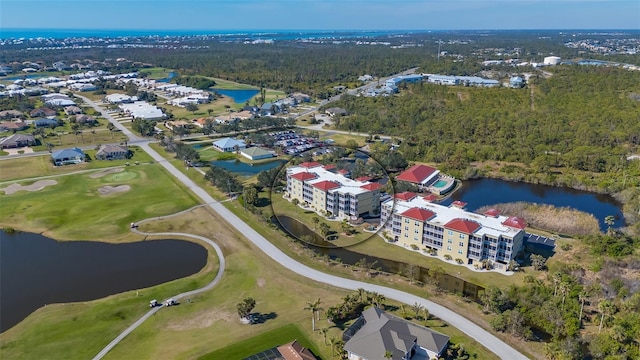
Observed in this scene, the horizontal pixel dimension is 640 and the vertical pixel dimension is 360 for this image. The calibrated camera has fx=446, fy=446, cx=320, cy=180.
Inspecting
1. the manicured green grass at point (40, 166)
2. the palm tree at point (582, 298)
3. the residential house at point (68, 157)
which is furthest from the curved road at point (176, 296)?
the residential house at point (68, 157)

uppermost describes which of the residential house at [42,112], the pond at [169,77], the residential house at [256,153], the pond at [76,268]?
the pond at [169,77]

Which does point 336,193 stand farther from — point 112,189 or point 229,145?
point 229,145

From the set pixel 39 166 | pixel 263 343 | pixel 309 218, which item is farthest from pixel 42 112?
pixel 263 343

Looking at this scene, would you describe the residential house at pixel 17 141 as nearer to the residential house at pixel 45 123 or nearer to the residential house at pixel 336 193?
the residential house at pixel 45 123

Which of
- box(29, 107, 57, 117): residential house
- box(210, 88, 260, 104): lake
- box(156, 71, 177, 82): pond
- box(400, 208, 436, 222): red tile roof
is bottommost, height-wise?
box(400, 208, 436, 222): red tile roof

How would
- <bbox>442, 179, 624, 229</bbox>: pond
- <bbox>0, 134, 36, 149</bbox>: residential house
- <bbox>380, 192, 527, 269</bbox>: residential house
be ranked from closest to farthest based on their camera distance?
<bbox>380, 192, 527, 269</bbox>: residential house, <bbox>442, 179, 624, 229</bbox>: pond, <bbox>0, 134, 36, 149</bbox>: residential house

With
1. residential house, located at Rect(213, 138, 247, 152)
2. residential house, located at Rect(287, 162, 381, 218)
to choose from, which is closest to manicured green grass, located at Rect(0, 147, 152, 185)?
residential house, located at Rect(213, 138, 247, 152)

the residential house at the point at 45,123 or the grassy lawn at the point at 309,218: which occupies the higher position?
the residential house at the point at 45,123

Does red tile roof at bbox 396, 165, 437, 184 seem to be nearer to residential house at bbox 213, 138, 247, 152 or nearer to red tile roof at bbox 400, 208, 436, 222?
red tile roof at bbox 400, 208, 436, 222
